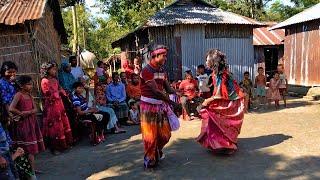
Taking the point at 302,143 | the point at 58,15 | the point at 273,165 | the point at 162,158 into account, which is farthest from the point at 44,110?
the point at 58,15

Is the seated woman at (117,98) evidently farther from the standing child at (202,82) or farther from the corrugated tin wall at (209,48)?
the corrugated tin wall at (209,48)

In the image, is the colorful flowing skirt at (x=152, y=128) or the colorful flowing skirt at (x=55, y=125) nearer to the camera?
the colorful flowing skirt at (x=152, y=128)

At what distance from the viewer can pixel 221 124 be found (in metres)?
6.82

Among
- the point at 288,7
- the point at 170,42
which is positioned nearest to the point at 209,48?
the point at 170,42

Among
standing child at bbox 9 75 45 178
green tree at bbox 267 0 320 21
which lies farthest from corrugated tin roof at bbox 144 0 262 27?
green tree at bbox 267 0 320 21

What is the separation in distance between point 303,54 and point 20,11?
12.9 meters

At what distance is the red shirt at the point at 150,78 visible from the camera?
607 cm

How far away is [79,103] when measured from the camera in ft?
28.5

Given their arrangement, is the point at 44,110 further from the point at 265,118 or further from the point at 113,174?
the point at 265,118

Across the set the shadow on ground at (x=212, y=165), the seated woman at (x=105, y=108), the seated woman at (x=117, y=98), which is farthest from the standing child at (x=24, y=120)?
the seated woman at (x=117, y=98)

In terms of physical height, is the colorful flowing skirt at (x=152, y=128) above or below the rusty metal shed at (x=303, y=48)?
below

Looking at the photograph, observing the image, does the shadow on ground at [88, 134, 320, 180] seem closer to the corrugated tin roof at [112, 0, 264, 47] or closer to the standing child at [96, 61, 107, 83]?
the standing child at [96, 61, 107, 83]

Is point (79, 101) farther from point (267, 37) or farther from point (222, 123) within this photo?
point (267, 37)

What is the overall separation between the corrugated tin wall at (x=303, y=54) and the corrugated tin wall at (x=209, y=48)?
112 inches
